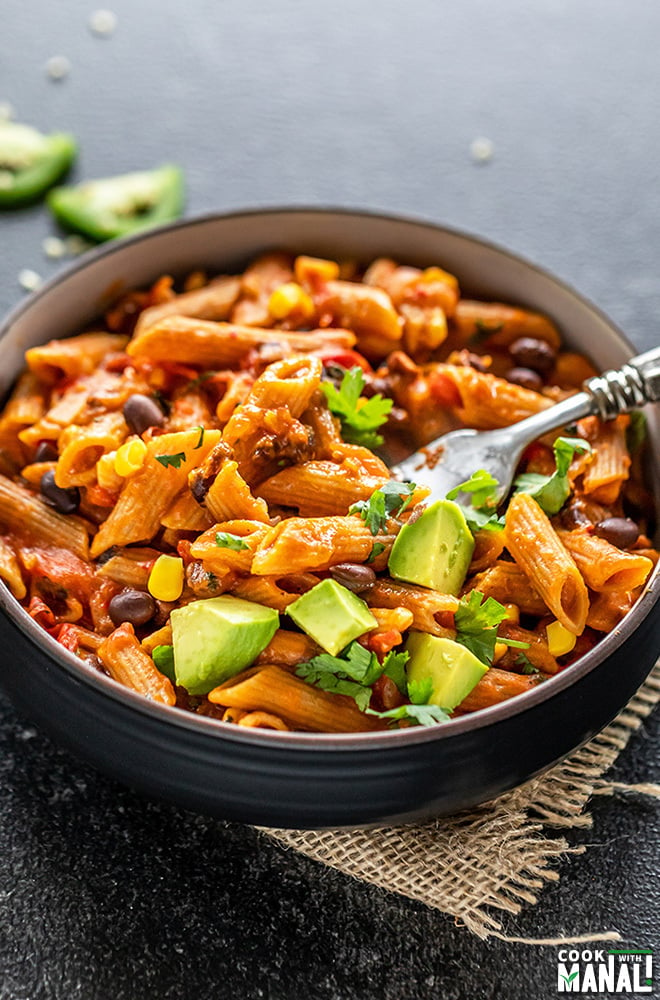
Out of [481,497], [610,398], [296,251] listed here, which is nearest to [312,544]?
[481,497]

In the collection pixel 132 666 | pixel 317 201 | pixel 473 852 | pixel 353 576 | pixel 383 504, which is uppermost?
pixel 317 201

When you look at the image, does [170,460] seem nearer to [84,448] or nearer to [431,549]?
[84,448]

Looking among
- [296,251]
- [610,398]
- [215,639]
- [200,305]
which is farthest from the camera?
[296,251]

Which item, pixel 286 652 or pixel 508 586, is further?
pixel 508 586

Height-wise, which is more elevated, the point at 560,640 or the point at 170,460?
the point at 170,460

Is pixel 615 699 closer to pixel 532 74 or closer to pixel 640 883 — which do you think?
pixel 640 883

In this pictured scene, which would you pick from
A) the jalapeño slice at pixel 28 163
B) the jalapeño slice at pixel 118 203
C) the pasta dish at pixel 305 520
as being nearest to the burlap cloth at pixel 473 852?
the pasta dish at pixel 305 520
